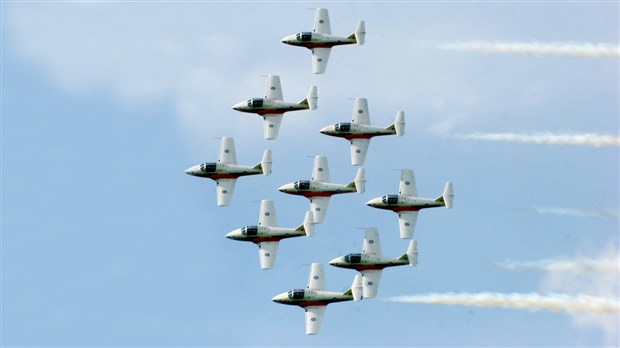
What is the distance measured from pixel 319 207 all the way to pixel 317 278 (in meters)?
4.41

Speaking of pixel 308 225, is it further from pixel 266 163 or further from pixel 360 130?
pixel 360 130

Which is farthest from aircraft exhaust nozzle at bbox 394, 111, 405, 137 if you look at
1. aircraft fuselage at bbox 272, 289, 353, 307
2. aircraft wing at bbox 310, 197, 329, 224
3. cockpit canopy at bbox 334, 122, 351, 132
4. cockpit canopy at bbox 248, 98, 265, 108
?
aircraft fuselage at bbox 272, 289, 353, 307

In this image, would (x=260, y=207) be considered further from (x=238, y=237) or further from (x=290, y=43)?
(x=290, y=43)

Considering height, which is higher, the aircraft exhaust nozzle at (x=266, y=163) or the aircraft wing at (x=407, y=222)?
the aircraft exhaust nozzle at (x=266, y=163)

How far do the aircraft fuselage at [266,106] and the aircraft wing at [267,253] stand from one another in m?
8.26

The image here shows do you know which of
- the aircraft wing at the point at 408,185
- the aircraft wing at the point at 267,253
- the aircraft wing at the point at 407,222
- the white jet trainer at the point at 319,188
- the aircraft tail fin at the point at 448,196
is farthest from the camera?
the aircraft wing at the point at 408,185

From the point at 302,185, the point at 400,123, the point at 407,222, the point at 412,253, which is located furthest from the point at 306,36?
the point at 412,253

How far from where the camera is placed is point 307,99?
75875 millimetres

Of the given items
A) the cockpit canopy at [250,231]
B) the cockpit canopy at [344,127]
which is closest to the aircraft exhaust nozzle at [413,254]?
the cockpit canopy at [344,127]

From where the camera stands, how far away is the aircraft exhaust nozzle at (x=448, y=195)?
7562cm

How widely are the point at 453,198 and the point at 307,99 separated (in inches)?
428

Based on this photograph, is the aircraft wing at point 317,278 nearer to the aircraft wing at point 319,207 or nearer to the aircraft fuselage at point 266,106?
the aircraft wing at point 319,207

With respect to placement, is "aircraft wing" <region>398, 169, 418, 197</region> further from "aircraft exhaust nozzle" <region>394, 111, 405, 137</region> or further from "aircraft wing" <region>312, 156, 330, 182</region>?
"aircraft wing" <region>312, 156, 330, 182</region>

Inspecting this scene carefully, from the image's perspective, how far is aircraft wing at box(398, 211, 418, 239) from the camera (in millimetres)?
76812
